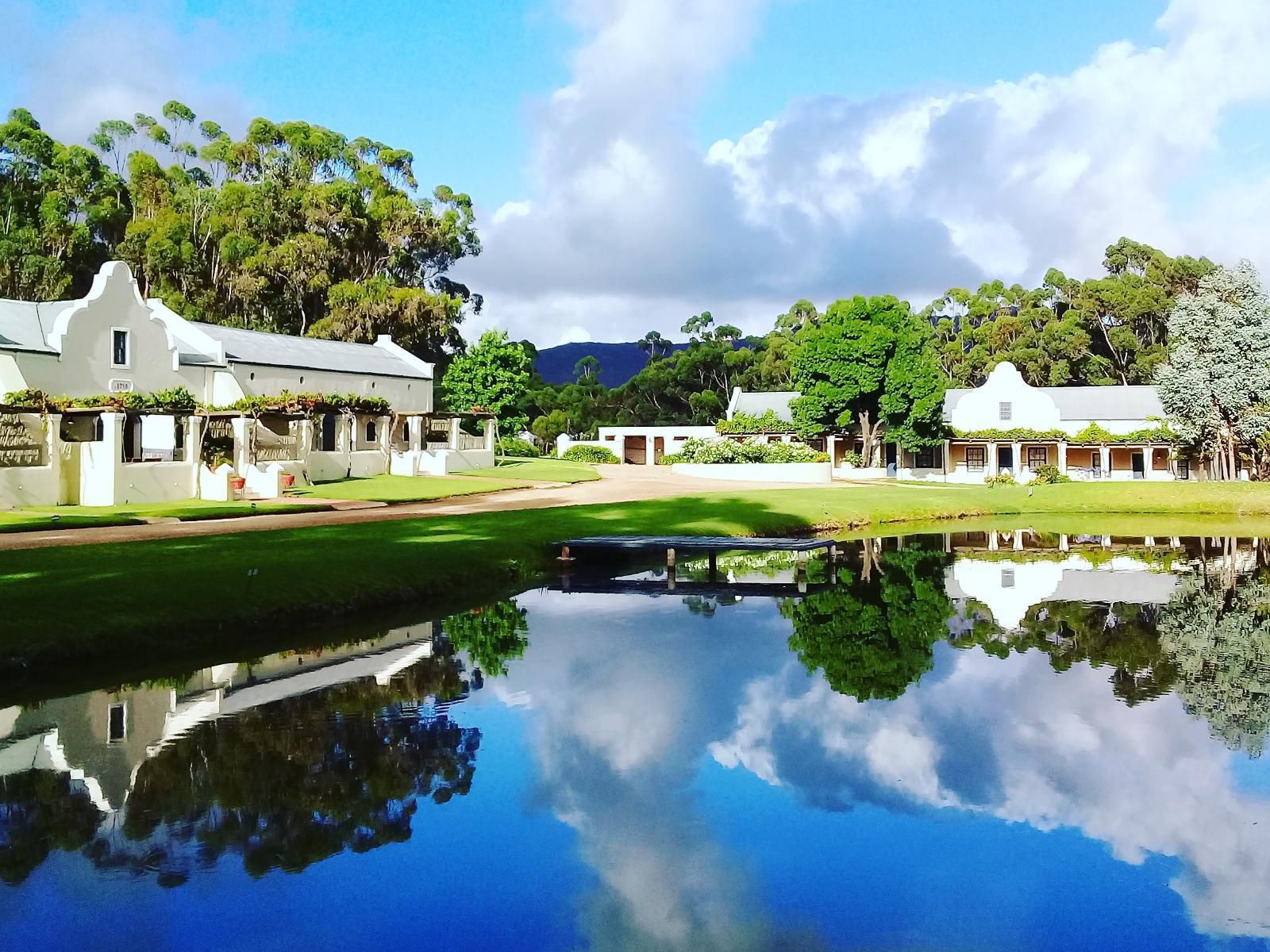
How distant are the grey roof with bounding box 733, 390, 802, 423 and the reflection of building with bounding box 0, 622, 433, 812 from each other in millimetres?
55951

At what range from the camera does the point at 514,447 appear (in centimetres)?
7406

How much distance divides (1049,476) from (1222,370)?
32.3 ft

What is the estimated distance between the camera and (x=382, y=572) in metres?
19.9


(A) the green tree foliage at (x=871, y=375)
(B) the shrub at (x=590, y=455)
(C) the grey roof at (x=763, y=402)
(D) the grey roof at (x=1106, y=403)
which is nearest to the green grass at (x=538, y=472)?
(B) the shrub at (x=590, y=455)

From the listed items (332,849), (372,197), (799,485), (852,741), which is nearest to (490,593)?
(852,741)

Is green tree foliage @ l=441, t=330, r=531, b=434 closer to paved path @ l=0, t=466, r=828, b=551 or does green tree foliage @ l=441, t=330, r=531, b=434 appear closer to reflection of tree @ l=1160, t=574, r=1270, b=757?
paved path @ l=0, t=466, r=828, b=551

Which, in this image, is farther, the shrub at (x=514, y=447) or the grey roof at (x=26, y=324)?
the shrub at (x=514, y=447)

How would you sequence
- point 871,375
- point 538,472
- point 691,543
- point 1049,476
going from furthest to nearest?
point 871,375
point 1049,476
point 538,472
point 691,543

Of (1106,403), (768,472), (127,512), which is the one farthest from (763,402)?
(127,512)

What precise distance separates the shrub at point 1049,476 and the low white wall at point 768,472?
420 inches

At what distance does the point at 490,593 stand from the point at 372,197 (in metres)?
61.6

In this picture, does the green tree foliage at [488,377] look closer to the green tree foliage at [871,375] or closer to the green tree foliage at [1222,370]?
the green tree foliage at [871,375]

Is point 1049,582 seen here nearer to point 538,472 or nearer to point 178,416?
point 178,416

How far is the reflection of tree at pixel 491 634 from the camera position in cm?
1577
